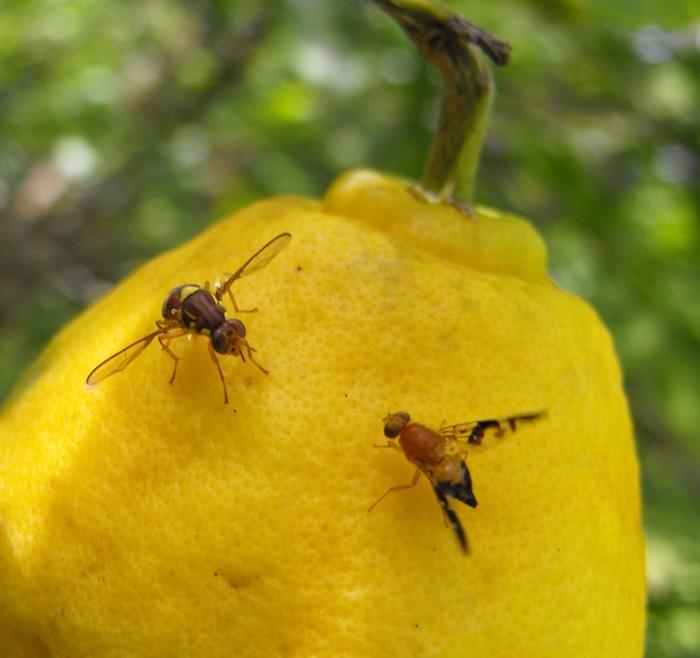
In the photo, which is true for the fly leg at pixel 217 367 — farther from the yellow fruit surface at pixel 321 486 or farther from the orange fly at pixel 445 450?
the orange fly at pixel 445 450

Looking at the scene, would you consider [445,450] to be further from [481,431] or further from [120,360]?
[120,360]

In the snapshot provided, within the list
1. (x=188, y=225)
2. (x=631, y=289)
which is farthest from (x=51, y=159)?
(x=631, y=289)

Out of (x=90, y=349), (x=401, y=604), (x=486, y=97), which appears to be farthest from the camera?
(x=486, y=97)

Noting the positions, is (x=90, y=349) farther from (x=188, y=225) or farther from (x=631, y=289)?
(x=188, y=225)

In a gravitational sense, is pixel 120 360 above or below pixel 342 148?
above

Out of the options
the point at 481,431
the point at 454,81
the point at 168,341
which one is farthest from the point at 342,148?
the point at 481,431

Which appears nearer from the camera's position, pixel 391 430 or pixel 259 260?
pixel 391 430

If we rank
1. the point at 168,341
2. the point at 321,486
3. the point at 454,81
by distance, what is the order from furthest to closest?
1. the point at 454,81
2. the point at 168,341
3. the point at 321,486
